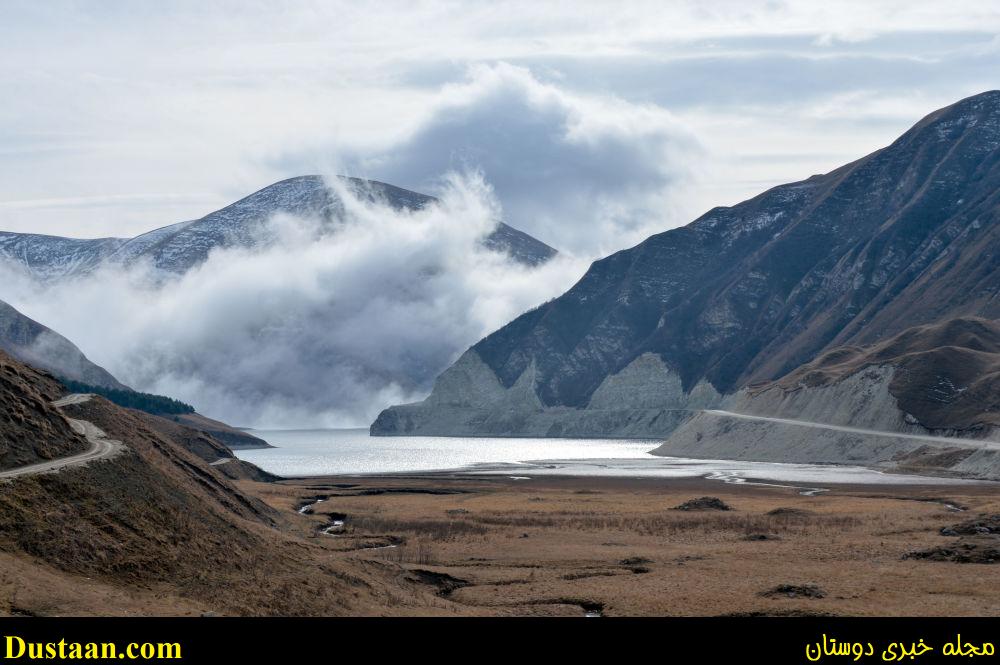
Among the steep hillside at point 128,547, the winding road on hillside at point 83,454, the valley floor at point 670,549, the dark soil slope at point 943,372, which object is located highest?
the dark soil slope at point 943,372

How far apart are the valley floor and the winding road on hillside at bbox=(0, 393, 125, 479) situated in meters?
11.1

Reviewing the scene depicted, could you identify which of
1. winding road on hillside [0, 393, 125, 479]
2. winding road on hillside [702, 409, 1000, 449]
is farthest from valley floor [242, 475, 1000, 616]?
winding road on hillside [702, 409, 1000, 449]

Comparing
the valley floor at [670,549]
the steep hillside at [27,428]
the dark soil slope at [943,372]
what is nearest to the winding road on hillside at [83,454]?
the steep hillside at [27,428]

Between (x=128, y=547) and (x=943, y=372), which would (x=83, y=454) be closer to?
(x=128, y=547)

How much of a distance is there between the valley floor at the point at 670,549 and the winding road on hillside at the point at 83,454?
36.4ft

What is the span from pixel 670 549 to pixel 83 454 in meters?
29.3

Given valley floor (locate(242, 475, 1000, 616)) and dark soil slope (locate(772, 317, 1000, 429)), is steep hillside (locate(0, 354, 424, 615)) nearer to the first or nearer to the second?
valley floor (locate(242, 475, 1000, 616))

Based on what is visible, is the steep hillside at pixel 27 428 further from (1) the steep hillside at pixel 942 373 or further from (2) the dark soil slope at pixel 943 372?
(1) the steep hillside at pixel 942 373

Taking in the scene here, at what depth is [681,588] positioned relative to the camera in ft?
157

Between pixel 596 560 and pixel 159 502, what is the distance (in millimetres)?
21273

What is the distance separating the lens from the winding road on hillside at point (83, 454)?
44581mm

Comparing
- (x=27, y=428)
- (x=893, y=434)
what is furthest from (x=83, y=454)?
(x=893, y=434)

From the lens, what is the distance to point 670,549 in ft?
205
